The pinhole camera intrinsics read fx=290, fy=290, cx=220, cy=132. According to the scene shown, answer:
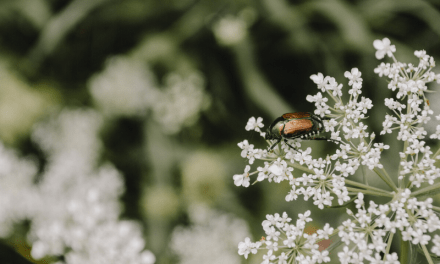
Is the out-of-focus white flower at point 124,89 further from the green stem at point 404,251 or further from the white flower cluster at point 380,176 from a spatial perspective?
the green stem at point 404,251

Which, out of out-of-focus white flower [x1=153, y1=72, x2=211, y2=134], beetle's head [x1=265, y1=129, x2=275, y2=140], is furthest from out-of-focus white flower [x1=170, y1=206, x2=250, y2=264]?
beetle's head [x1=265, y1=129, x2=275, y2=140]

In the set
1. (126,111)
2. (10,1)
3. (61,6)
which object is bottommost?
(126,111)

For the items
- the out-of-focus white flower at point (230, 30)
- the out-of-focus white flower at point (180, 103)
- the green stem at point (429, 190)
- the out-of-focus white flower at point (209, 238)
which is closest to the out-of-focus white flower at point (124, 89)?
the out-of-focus white flower at point (180, 103)

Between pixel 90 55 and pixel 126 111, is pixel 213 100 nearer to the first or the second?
pixel 126 111

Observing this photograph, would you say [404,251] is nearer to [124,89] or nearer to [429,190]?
[429,190]

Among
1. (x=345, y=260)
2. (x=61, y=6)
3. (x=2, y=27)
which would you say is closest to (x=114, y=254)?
(x=345, y=260)

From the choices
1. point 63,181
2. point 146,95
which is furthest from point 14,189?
point 146,95
